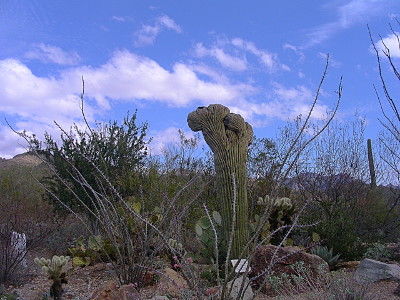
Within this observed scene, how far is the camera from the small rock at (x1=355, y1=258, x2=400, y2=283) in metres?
5.69

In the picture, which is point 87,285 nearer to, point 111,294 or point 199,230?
point 199,230

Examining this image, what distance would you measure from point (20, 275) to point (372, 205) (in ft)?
25.0

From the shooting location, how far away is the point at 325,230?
24.1 feet

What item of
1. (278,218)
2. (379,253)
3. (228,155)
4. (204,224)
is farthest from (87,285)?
(379,253)

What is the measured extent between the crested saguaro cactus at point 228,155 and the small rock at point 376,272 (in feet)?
5.08

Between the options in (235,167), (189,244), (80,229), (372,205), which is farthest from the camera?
(80,229)

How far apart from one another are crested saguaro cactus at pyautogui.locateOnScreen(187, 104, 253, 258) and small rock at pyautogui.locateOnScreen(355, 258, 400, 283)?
1.55 meters

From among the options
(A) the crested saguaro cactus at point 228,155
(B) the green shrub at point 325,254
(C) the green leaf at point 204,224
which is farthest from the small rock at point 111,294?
(B) the green shrub at point 325,254

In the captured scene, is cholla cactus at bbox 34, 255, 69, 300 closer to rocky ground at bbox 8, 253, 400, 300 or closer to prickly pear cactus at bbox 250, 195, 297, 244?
rocky ground at bbox 8, 253, 400, 300

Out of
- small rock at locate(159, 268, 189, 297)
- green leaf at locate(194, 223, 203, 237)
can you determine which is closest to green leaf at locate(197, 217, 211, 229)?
green leaf at locate(194, 223, 203, 237)

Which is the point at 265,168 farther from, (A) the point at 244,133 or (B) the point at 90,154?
(A) the point at 244,133

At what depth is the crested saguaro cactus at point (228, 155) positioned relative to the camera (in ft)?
21.6

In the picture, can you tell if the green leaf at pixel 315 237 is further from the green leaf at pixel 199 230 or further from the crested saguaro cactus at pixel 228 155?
the green leaf at pixel 199 230

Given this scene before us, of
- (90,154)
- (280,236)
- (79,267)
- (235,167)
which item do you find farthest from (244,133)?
(90,154)
